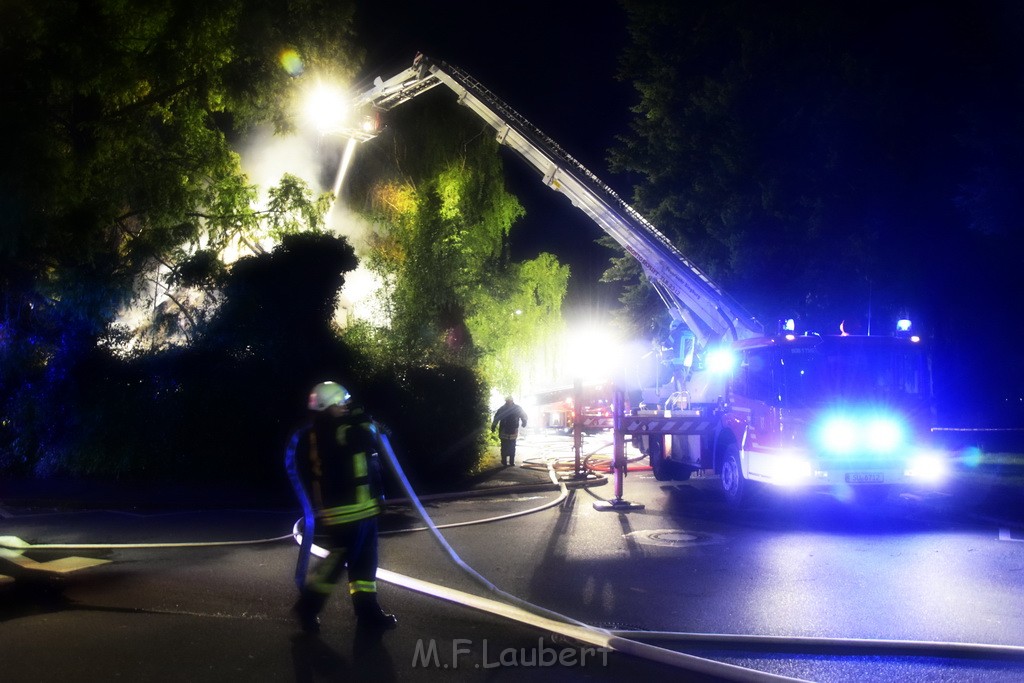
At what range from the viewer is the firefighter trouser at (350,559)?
237 inches

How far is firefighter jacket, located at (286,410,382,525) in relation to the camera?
6.07 meters

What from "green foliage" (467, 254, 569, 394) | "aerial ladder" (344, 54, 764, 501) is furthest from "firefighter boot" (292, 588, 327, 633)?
"green foliage" (467, 254, 569, 394)

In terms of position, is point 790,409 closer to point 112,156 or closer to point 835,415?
point 835,415

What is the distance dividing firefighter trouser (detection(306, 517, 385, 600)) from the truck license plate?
7.31 meters

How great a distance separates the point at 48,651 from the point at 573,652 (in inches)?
126

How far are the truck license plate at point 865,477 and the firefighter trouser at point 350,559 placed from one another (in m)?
7.31

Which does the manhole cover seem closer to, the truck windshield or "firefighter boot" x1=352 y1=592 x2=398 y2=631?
the truck windshield

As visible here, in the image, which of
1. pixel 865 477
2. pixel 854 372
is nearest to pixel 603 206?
pixel 854 372

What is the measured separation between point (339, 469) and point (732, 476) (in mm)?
8262

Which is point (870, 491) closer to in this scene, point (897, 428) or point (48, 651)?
point (897, 428)

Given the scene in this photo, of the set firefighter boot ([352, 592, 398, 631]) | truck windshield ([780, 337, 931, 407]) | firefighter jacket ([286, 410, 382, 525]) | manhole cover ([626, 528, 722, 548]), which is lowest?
manhole cover ([626, 528, 722, 548])

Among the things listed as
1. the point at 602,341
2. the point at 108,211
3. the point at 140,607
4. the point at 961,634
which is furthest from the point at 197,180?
the point at 961,634

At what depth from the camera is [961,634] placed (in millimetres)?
5836
